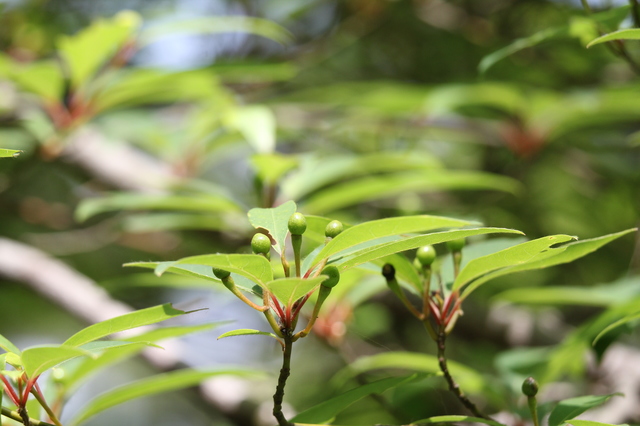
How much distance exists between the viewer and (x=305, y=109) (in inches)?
73.1

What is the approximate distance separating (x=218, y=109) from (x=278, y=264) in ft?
2.50

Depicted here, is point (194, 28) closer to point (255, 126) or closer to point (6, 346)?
point (255, 126)

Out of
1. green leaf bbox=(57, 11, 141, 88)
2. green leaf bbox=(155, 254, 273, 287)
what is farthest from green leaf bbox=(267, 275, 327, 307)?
green leaf bbox=(57, 11, 141, 88)

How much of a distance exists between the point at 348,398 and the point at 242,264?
0.76 feet

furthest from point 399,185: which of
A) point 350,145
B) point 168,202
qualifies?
point 350,145

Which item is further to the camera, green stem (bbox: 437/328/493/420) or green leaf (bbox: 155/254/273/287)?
green stem (bbox: 437/328/493/420)

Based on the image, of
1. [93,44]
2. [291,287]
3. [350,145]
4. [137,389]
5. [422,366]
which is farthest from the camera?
[350,145]

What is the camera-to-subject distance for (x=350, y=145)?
6.85 ft

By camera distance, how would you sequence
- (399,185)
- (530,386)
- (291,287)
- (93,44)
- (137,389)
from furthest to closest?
1. (93,44)
2. (399,185)
3. (137,389)
4. (530,386)
5. (291,287)

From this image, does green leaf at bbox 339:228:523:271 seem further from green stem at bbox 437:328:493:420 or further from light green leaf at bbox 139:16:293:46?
light green leaf at bbox 139:16:293:46

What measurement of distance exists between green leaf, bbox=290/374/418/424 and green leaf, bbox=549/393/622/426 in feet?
0.48

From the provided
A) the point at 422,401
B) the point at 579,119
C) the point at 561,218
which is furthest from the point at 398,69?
the point at 422,401

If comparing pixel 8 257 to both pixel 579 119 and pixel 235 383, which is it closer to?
pixel 235 383

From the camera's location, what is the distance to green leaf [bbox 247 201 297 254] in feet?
1.75
